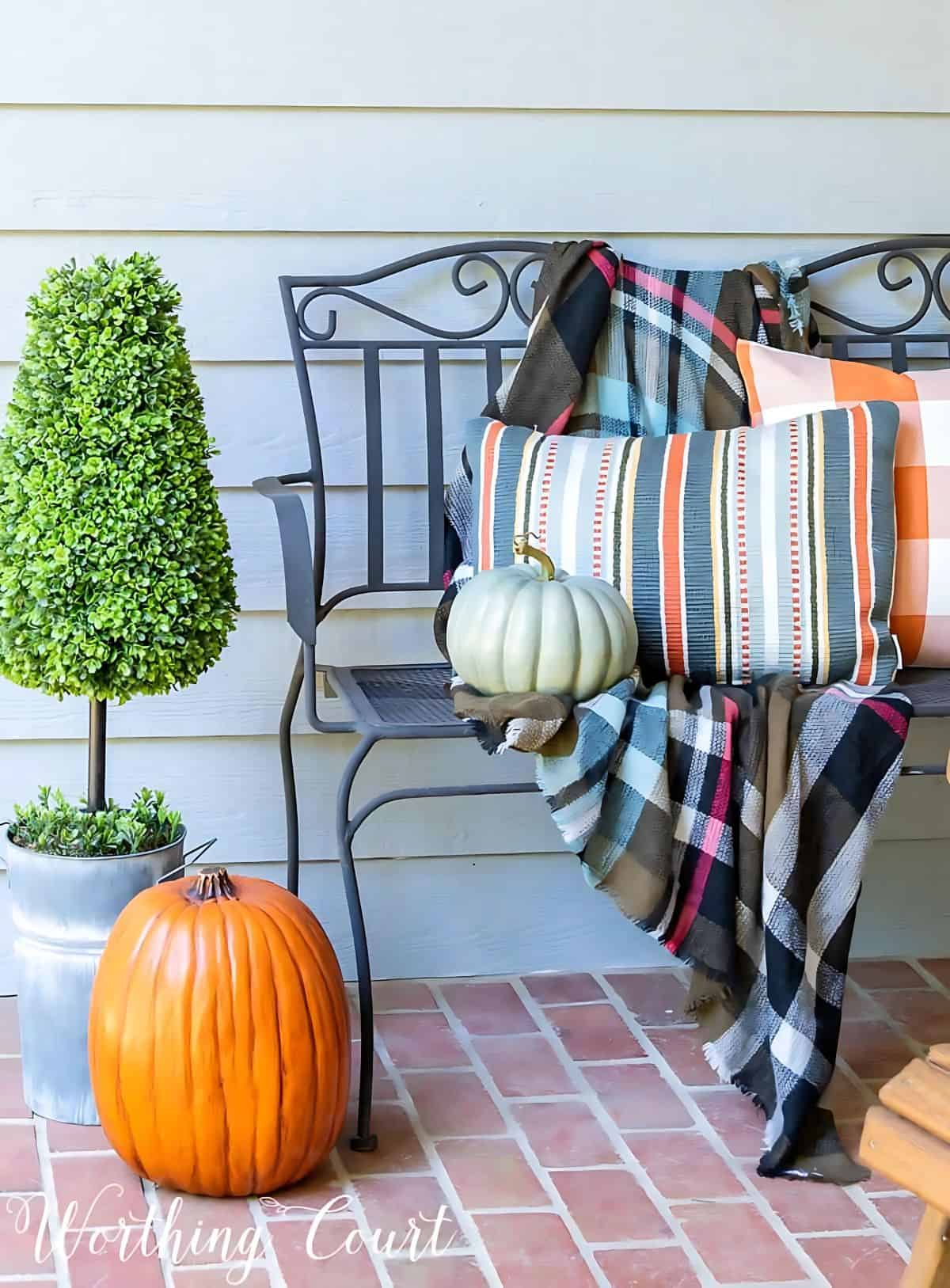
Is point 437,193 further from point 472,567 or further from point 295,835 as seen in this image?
point 295,835

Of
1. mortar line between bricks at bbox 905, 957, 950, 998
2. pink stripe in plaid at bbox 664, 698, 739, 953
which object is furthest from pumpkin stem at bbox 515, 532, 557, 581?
mortar line between bricks at bbox 905, 957, 950, 998

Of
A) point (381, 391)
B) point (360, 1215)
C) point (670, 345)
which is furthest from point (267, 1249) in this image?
point (670, 345)

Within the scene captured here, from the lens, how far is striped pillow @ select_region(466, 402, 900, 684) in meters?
2.08

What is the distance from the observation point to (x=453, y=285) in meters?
2.43

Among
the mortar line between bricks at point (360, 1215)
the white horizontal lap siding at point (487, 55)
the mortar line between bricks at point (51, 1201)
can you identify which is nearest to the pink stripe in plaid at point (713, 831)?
the mortar line between bricks at point (360, 1215)

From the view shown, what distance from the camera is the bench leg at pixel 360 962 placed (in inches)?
75.7

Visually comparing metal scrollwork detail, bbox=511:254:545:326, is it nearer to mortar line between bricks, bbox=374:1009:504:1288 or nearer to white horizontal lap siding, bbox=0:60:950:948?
white horizontal lap siding, bbox=0:60:950:948

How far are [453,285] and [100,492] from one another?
787mm

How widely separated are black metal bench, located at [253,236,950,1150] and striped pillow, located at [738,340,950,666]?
8 cm

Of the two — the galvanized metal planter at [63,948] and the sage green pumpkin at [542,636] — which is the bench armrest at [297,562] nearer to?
the sage green pumpkin at [542,636]

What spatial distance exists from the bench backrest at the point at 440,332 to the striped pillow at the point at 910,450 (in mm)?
238

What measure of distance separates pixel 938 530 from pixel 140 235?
1.27 metres

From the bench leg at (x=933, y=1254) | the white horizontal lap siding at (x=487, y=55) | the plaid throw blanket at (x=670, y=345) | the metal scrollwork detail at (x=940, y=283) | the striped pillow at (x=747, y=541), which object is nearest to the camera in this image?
the bench leg at (x=933, y=1254)

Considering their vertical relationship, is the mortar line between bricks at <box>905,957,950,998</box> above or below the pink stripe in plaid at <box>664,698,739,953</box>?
below
